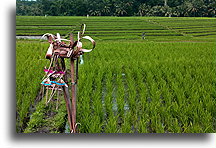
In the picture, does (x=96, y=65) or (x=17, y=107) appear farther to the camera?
(x=96, y=65)

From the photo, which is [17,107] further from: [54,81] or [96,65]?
[96,65]

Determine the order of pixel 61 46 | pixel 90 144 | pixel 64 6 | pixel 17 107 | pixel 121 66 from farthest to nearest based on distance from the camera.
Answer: pixel 121 66, pixel 64 6, pixel 17 107, pixel 90 144, pixel 61 46

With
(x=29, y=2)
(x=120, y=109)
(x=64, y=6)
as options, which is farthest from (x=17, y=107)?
(x=64, y=6)

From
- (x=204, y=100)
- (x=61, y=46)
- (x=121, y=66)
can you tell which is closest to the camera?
(x=61, y=46)

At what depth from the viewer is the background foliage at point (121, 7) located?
3.05 m

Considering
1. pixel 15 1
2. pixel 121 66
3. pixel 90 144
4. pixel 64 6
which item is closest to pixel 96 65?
→ pixel 121 66

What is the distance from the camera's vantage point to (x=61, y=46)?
161cm

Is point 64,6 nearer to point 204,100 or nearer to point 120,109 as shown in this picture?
point 120,109

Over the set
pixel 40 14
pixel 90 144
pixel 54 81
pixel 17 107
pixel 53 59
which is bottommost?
pixel 90 144

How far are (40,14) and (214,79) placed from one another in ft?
8.24

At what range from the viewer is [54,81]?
163cm

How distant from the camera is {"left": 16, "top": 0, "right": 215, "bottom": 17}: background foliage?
305cm

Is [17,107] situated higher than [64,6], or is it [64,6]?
[64,6]

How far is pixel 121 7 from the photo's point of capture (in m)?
3.30
